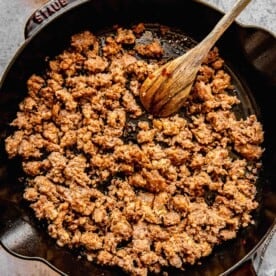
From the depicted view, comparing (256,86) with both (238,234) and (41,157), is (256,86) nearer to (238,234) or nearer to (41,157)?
(238,234)

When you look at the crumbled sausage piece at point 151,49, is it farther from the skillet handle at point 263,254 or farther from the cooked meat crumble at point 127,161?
the skillet handle at point 263,254

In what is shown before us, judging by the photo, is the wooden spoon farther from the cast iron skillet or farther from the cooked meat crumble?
the cast iron skillet

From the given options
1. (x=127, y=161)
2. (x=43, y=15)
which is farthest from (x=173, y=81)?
(x=43, y=15)

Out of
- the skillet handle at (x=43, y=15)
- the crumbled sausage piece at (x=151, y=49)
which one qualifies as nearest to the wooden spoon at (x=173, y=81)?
the crumbled sausage piece at (x=151, y=49)

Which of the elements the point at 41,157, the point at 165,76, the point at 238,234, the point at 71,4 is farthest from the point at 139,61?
the point at 238,234

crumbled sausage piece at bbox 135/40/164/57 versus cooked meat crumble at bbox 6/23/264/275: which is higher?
crumbled sausage piece at bbox 135/40/164/57

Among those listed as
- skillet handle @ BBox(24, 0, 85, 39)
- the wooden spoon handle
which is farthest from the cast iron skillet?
the wooden spoon handle
